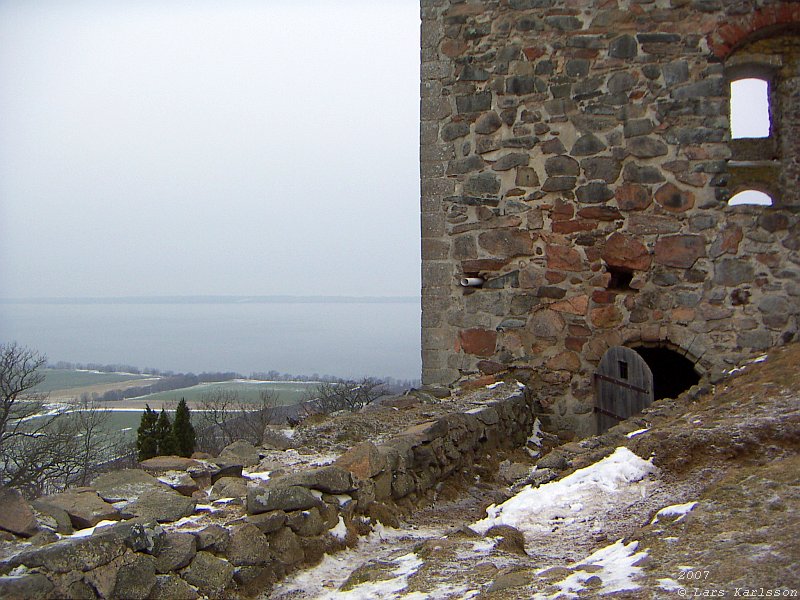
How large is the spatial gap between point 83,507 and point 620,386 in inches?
181

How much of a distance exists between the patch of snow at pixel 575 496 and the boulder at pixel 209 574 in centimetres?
135

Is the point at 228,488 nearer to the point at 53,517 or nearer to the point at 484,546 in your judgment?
the point at 53,517

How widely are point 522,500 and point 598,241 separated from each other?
135 inches

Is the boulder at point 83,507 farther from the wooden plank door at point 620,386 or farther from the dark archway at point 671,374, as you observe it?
the dark archway at point 671,374

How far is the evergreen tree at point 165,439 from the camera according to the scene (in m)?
15.5

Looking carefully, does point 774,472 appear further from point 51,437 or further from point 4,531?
point 51,437

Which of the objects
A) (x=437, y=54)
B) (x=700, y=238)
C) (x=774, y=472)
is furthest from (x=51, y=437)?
(x=774, y=472)

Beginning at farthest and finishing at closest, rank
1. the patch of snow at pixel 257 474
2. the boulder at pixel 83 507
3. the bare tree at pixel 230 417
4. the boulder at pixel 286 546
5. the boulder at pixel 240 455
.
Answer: the bare tree at pixel 230 417 < the boulder at pixel 240 455 < the patch of snow at pixel 257 474 < the boulder at pixel 286 546 < the boulder at pixel 83 507

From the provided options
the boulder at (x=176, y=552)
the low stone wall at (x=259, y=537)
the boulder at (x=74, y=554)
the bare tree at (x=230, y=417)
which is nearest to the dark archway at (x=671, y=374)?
the low stone wall at (x=259, y=537)

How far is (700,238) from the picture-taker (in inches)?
267

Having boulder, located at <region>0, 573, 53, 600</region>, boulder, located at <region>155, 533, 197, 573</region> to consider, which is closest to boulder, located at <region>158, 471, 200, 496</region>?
boulder, located at <region>155, 533, 197, 573</region>

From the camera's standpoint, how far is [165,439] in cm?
1590

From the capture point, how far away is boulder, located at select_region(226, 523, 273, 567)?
124 inches

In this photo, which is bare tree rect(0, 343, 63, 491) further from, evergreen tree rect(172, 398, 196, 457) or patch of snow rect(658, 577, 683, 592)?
patch of snow rect(658, 577, 683, 592)
